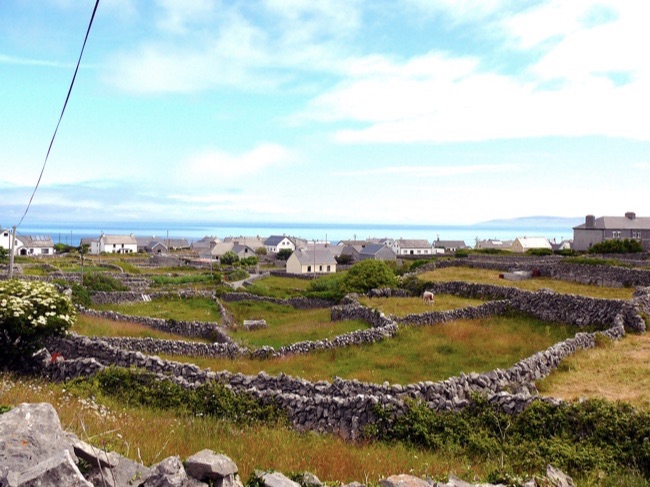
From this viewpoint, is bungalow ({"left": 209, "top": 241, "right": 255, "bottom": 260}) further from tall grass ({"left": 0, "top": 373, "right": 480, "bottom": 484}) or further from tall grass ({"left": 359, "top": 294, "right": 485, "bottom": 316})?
tall grass ({"left": 0, "top": 373, "right": 480, "bottom": 484})

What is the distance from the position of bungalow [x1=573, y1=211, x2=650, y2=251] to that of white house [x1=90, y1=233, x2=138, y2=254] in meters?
133

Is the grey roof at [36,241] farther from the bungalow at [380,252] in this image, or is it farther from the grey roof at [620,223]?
the grey roof at [620,223]

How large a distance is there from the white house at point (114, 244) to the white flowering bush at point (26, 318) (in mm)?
154660

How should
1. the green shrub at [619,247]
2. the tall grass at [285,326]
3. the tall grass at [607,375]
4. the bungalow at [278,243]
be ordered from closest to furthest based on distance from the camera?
the tall grass at [607,375] < the tall grass at [285,326] < the green shrub at [619,247] < the bungalow at [278,243]

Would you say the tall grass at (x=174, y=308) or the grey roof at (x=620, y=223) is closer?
the tall grass at (x=174, y=308)

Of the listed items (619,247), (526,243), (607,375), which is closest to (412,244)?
(526,243)

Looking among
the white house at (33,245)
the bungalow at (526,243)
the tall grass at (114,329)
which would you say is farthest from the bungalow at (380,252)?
the white house at (33,245)

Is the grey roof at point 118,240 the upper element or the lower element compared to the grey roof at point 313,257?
upper

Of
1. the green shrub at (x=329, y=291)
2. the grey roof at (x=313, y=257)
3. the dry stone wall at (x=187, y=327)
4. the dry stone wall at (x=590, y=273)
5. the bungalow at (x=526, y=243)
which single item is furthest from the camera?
the bungalow at (x=526, y=243)

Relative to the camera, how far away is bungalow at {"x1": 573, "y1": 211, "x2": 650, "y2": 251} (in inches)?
3354

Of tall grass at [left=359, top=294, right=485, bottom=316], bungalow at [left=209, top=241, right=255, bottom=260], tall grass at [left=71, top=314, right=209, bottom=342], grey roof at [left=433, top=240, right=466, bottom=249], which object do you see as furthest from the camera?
grey roof at [left=433, top=240, right=466, bottom=249]

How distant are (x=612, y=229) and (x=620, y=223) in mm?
2693

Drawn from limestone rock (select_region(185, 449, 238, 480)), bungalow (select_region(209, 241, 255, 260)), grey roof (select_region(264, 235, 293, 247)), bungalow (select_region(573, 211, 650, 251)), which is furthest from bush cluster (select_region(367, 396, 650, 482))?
grey roof (select_region(264, 235, 293, 247))

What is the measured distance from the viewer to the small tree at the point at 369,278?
150 feet
